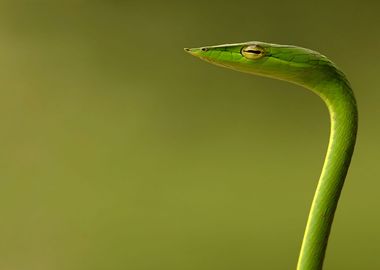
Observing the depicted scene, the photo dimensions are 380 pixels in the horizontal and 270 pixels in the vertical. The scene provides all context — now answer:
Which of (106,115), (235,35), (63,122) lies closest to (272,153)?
(235,35)

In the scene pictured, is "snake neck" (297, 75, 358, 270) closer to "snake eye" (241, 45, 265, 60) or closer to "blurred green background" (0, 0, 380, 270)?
"snake eye" (241, 45, 265, 60)

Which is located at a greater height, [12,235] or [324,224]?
[324,224]

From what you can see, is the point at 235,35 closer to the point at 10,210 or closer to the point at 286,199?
the point at 286,199

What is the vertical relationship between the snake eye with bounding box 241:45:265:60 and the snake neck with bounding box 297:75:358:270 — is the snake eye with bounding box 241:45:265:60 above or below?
above

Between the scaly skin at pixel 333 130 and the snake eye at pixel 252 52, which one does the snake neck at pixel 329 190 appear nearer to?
the scaly skin at pixel 333 130

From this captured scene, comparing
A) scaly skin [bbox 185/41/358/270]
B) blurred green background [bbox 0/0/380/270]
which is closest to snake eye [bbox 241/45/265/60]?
scaly skin [bbox 185/41/358/270]

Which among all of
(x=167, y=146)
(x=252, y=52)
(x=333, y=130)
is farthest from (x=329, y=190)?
(x=167, y=146)

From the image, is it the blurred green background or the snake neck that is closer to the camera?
the snake neck

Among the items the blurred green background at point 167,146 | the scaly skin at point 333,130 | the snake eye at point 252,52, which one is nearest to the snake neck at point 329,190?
the scaly skin at point 333,130
